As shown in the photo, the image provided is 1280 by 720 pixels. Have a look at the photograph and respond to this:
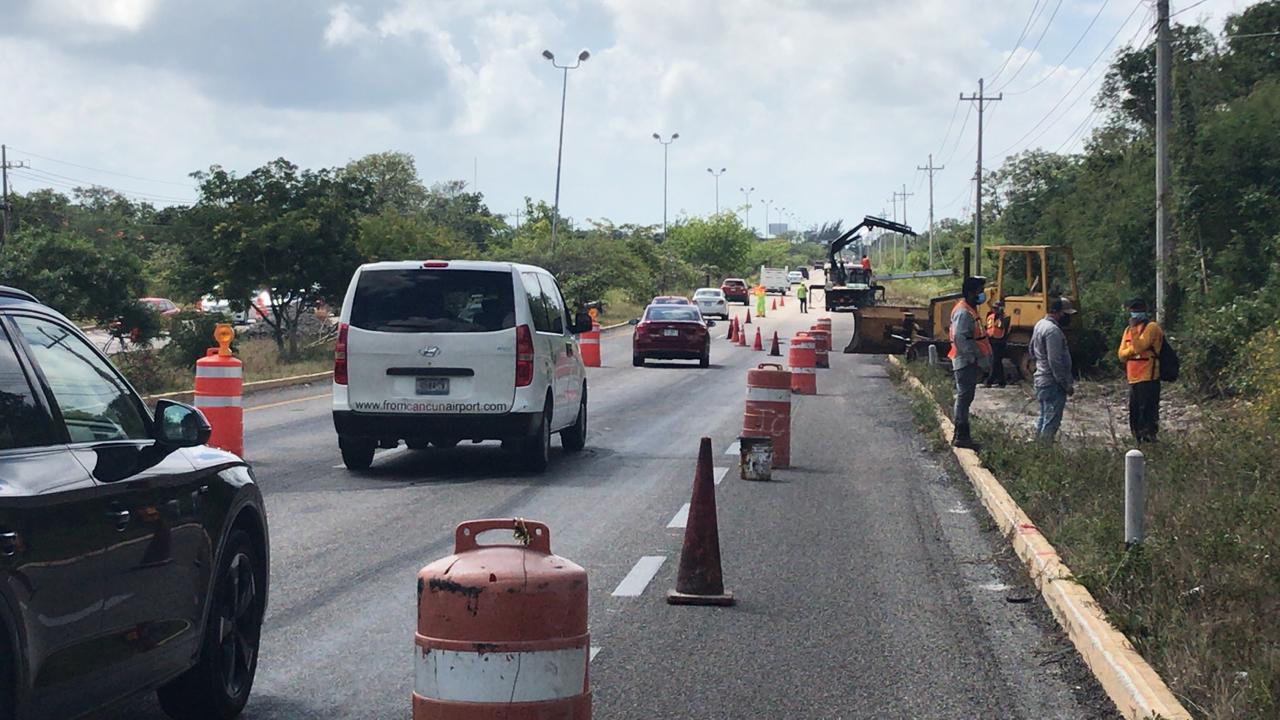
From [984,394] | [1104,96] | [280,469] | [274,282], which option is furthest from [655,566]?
[1104,96]

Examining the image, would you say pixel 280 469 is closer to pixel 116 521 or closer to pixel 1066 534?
pixel 1066 534

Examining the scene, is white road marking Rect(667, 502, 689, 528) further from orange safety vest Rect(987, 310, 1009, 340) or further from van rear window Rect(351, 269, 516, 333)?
orange safety vest Rect(987, 310, 1009, 340)

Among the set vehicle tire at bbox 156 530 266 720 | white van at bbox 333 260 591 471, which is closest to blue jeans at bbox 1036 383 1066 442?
white van at bbox 333 260 591 471

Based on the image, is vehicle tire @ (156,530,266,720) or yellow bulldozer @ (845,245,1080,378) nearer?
vehicle tire @ (156,530,266,720)

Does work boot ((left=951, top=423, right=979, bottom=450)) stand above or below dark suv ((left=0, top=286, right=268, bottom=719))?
below

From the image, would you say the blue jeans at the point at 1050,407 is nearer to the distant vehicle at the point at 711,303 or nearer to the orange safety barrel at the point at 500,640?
the orange safety barrel at the point at 500,640

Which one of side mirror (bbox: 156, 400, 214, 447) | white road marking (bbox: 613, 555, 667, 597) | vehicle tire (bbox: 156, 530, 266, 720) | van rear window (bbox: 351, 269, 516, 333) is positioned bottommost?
white road marking (bbox: 613, 555, 667, 597)

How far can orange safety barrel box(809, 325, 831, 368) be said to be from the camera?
36750mm

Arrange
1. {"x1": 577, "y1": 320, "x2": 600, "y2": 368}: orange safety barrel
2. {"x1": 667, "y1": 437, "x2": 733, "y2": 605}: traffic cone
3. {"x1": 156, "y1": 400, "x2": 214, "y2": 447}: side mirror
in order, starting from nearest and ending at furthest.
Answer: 1. {"x1": 156, "y1": 400, "x2": 214, "y2": 447}: side mirror
2. {"x1": 667, "y1": 437, "x2": 733, "y2": 605}: traffic cone
3. {"x1": 577, "y1": 320, "x2": 600, "y2": 368}: orange safety barrel

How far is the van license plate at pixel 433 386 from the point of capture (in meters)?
14.4

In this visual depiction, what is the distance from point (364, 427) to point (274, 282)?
2280cm

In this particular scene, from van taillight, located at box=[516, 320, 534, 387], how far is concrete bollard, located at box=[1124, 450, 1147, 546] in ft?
22.0

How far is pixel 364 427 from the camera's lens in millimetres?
14539

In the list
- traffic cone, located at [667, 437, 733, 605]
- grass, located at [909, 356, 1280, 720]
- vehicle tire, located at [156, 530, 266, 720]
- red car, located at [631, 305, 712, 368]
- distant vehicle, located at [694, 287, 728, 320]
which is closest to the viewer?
vehicle tire, located at [156, 530, 266, 720]
